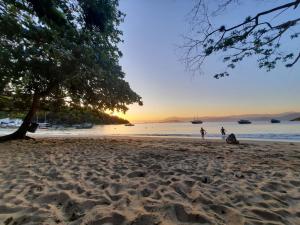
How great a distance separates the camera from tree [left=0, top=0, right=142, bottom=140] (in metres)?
8.15

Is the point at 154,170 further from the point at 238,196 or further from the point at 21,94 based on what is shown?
the point at 21,94

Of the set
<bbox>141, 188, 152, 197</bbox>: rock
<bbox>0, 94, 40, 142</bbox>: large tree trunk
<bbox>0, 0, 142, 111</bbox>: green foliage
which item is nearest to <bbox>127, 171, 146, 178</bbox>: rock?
<bbox>141, 188, 152, 197</bbox>: rock

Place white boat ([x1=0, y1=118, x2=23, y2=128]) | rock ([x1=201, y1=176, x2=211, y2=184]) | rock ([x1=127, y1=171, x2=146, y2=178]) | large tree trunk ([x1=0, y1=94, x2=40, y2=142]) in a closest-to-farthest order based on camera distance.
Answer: rock ([x1=201, y1=176, x2=211, y2=184]) → rock ([x1=127, y1=171, x2=146, y2=178]) → large tree trunk ([x1=0, y1=94, x2=40, y2=142]) → white boat ([x1=0, y1=118, x2=23, y2=128])

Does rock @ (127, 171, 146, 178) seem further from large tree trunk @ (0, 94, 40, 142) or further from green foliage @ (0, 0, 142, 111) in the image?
large tree trunk @ (0, 94, 40, 142)

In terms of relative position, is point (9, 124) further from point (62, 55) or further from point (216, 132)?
point (62, 55)

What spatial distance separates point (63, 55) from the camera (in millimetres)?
9008

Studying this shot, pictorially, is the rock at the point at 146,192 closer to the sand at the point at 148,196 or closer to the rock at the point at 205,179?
the sand at the point at 148,196

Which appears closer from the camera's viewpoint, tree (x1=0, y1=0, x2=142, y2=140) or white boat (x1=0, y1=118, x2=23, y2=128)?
tree (x1=0, y1=0, x2=142, y2=140)

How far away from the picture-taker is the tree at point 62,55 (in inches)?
321

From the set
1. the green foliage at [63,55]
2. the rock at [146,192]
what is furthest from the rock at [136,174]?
the green foliage at [63,55]

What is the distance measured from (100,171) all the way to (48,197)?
1765mm

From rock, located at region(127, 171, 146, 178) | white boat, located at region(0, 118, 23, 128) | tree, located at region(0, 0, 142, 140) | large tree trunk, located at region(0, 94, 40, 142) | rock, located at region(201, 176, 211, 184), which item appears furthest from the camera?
white boat, located at region(0, 118, 23, 128)

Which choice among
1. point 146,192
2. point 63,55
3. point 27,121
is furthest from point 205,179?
point 27,121

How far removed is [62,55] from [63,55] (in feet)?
0.13
